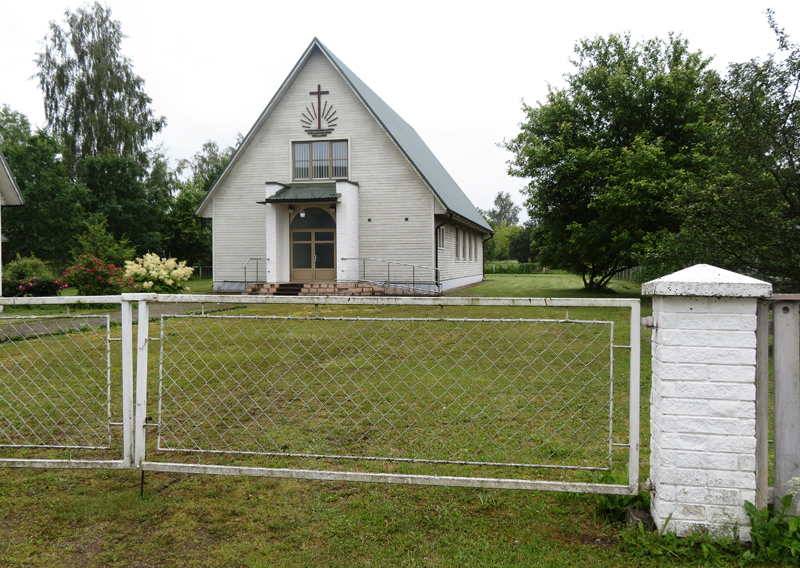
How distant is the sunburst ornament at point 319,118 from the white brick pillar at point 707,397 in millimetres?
19117

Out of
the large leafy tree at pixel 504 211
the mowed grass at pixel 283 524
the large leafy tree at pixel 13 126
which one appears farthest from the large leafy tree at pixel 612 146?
the large leafy tree at pixel 504 211

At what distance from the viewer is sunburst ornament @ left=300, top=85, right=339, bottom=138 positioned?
2042 cm

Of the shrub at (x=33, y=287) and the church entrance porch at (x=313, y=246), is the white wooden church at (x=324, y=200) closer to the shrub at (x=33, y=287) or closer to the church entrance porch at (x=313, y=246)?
the church entrance porch at (x=313, y=246)

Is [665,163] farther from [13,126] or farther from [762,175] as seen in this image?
[13,126]

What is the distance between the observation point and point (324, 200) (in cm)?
1925

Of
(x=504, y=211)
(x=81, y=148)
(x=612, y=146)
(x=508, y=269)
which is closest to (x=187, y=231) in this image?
(x=81, y=148)

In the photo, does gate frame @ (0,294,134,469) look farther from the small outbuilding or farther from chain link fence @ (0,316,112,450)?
the small outbuilding

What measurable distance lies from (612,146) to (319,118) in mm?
11475

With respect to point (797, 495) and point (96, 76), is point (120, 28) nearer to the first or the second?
point (96, 76)

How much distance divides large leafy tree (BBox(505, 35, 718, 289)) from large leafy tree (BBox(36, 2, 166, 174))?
25.7 metres

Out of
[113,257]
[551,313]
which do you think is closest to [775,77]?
[551,313]

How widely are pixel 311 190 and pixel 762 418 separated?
60.3ft

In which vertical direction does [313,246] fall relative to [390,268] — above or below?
above

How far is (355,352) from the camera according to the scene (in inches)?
321
